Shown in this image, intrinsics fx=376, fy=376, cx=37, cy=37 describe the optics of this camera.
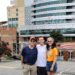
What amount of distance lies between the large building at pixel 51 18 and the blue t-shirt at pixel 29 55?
92.6m

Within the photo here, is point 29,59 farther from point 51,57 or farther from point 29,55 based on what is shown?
point 51,57

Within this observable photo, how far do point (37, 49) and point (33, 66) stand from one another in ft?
1.49

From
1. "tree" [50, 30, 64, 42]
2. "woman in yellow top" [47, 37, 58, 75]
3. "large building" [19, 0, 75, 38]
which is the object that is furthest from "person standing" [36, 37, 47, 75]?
"large building" [19, 0, 75, 38]

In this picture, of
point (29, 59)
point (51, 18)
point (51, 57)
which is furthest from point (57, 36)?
point (29, 59)

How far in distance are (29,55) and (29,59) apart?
109 millimetres

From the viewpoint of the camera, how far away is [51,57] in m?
9.86

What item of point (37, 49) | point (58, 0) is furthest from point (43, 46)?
point (58, 0)

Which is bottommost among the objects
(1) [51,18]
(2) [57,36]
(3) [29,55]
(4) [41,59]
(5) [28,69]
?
(2) [57,36]

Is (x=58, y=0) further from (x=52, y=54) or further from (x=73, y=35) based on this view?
(x=52, y=54)

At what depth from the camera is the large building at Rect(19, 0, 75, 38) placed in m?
104

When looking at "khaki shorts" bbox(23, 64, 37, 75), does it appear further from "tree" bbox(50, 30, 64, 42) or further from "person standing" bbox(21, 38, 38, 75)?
"tree" bbox(50, 30, 64, 42)

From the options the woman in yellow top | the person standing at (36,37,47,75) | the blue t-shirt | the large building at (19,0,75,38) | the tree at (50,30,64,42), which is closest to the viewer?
the blue t-shirt

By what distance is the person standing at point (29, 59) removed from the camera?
9.62 m

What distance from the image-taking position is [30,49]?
9.61m
